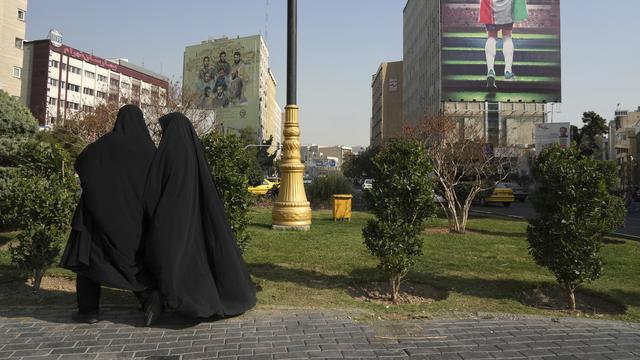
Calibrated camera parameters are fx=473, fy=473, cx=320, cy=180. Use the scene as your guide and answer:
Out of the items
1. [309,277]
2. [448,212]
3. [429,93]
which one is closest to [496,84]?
[429,93]

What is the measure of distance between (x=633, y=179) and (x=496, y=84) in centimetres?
2924

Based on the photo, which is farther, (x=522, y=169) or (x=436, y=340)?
(x=522, y=169)

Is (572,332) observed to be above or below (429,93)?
below

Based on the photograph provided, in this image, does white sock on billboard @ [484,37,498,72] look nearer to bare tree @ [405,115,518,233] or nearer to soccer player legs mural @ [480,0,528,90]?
soccer player legs mural @ [480,0,528,90]

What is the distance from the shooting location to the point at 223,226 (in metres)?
4.14

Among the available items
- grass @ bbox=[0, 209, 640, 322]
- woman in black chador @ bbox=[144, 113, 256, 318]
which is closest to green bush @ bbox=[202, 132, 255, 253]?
woman in black chador @ bbox=[144, 113, 256, 318]

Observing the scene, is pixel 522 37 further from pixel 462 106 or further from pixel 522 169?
pixel 522 169

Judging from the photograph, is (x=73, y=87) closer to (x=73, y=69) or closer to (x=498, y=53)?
(x=73, y=69)

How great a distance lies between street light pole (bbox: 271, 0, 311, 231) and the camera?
10.8 metres

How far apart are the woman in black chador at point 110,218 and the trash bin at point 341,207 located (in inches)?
381

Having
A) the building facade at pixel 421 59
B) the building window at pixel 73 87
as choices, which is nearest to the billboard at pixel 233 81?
the building window at pixel 73 87

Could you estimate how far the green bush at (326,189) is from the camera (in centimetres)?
1873

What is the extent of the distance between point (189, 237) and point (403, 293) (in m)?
2.55

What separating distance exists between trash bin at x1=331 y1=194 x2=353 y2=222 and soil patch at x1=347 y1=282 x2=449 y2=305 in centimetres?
772
